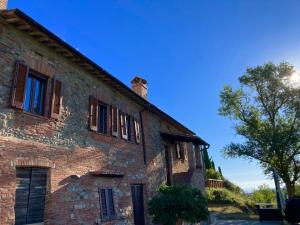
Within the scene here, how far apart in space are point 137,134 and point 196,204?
4.03 metres

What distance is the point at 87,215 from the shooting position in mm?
8492

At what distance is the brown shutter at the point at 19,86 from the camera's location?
686 centimetres

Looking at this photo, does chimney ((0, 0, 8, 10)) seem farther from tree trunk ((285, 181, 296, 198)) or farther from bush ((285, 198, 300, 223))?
tree trunk ((285, 181, 296, 198))

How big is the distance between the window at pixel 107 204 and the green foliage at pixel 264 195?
2085cm

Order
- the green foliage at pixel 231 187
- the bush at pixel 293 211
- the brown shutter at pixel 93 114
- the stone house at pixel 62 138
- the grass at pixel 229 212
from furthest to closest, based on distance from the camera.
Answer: the green foliage at pixel 231 187
the grass at pixel 229 212
the bush at pixel 293 211
the brown shutter at pixel 93 114
the stone house at pixel 62 138

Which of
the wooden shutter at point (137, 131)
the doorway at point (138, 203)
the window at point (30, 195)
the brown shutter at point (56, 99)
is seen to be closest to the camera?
the window at point (30, 195)

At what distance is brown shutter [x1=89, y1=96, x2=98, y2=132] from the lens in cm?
959

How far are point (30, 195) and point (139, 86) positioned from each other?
10919 mm

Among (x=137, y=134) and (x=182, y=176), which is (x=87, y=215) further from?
(x=182, y=176)

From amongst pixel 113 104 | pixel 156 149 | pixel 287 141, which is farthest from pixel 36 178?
pixel 287 141

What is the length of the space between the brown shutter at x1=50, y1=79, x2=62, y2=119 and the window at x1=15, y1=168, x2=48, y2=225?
64.0 inches

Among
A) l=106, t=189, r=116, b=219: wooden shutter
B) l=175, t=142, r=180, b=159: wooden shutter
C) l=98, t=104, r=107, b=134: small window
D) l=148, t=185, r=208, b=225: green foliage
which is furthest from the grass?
l=98, t=104, r=107, b=134: small window

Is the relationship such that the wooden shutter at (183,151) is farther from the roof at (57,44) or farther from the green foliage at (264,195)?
the green foliage at (264,195)

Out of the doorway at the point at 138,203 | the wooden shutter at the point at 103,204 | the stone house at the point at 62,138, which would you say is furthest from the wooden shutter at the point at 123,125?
the wooden shutter at the point at 103,204
